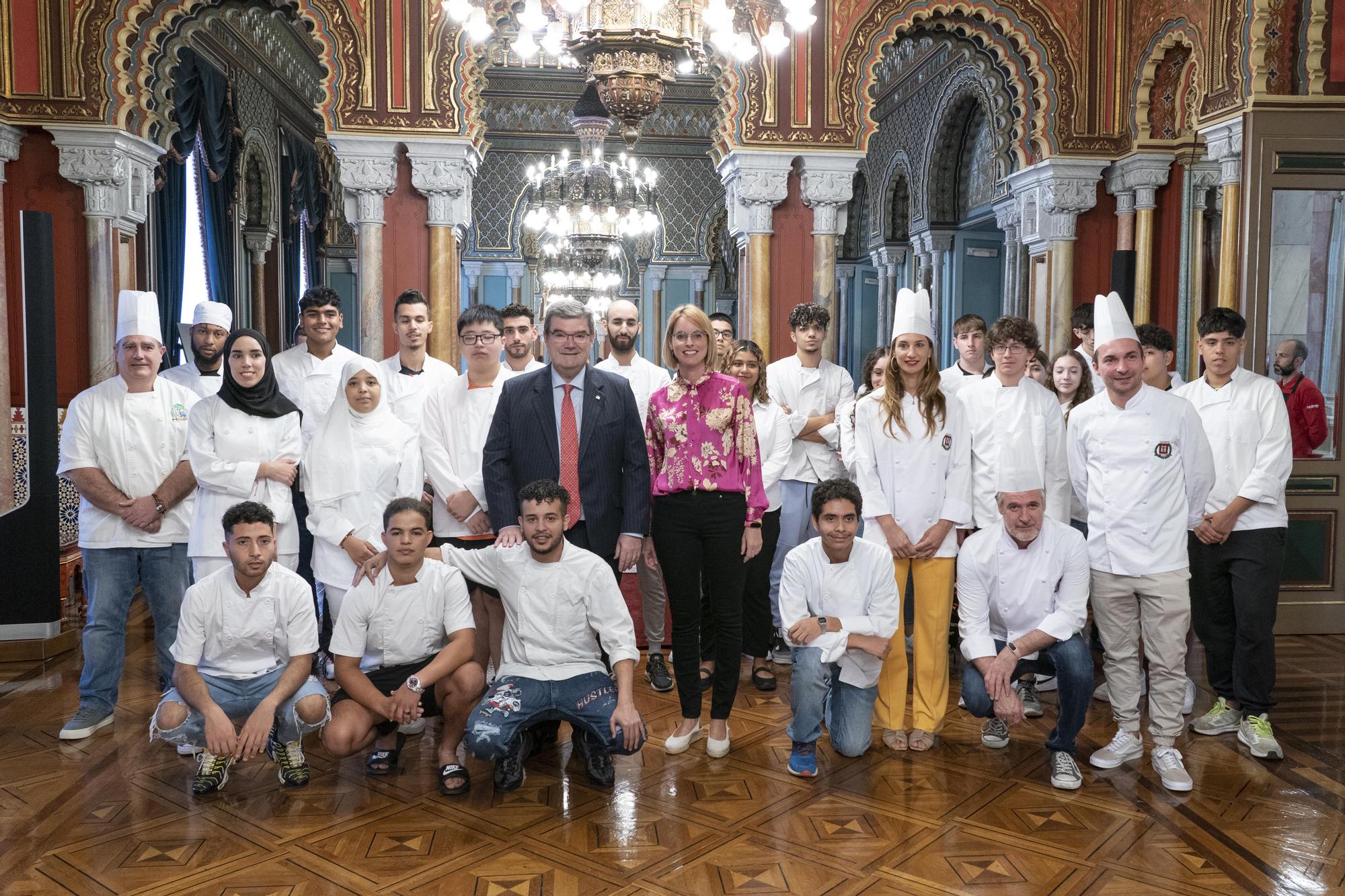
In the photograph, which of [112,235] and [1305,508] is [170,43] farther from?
[1305,508]

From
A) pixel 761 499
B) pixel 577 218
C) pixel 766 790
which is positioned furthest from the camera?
pixel 577 218

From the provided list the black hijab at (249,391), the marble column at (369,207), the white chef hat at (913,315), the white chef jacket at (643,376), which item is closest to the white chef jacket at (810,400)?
the white chef jacket at (643,376)

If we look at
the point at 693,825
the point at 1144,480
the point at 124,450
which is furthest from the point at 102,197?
the point at 1144,480

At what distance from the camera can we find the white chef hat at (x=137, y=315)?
12.9 feet

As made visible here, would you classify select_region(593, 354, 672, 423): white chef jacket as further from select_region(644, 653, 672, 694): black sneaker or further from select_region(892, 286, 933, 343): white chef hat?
select_region(892, 286, 933, 343): white chef hat

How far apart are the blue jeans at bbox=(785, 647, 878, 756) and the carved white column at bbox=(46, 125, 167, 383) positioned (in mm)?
4596

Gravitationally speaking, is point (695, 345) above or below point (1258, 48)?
below

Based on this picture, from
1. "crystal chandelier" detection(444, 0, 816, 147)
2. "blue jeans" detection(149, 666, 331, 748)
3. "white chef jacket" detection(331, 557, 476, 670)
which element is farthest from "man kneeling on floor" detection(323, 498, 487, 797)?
"crystal chandelier" detection(444, 0, 816, 147)

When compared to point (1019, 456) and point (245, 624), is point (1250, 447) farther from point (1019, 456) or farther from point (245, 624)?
point (245, 624)

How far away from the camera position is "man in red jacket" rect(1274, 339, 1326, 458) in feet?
17.4

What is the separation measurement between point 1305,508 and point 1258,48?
2.30 metres

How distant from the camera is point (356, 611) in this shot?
3.41m

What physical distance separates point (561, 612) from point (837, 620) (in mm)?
911

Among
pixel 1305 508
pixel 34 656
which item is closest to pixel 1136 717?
pixel 1305 508
